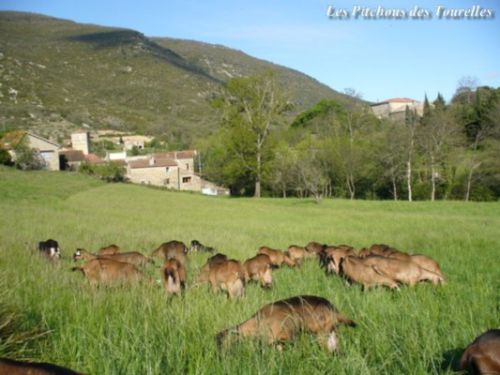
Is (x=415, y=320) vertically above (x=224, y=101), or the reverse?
(x=224, y=101)

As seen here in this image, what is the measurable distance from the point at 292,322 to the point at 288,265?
6.26 metres

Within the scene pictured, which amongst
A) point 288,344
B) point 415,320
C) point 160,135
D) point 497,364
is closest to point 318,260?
point 415,320

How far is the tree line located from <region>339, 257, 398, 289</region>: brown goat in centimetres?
3589

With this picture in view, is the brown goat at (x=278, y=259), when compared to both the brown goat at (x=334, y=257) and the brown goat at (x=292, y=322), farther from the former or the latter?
the brown goat at (x=292, y=322)

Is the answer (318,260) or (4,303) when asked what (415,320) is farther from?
(318,260)

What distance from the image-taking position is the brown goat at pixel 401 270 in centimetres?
803

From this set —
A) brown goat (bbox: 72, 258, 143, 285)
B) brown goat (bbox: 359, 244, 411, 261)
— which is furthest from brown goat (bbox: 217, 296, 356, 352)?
brown goat (bbox: 359, 244, 411, 261)

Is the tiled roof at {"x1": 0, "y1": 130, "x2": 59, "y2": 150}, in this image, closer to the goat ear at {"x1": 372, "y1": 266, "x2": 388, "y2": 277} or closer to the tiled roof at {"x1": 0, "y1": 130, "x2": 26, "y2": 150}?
the tiled roof at {"x1": 0, "y1": 130, "x2": 26, "y2": 150}

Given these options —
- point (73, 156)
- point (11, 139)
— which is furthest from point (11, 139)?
point (73, 156)

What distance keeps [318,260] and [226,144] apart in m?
44.2

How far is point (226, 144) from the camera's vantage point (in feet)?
179

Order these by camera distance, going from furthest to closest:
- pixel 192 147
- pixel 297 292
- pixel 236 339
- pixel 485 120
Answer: pixel 192 147 < pixel 485 120 < pixel 297 292 < pixel 236 339

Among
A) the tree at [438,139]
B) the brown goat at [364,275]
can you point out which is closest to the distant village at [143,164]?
the tree at [438,139]

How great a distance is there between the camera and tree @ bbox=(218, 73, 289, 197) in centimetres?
5309
